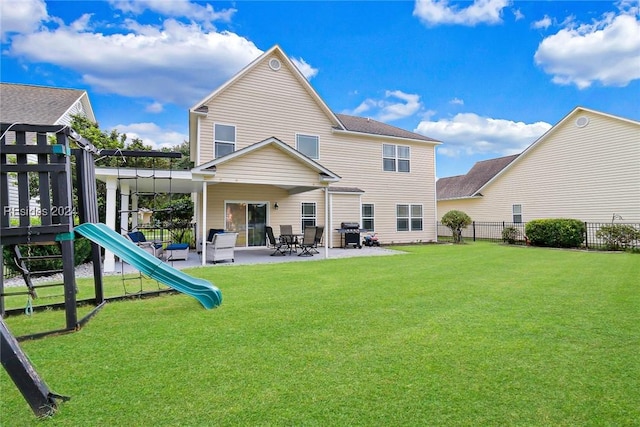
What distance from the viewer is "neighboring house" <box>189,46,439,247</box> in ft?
39.3

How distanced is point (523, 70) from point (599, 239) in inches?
353

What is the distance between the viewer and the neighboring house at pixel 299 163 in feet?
39.3

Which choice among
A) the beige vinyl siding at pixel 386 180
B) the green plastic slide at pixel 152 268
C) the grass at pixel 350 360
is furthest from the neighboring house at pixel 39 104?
the grass at pixel 350 360

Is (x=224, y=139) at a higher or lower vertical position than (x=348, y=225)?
higher

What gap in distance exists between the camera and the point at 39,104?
19.2m

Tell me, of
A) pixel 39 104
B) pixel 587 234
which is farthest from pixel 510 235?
pixel 39 104

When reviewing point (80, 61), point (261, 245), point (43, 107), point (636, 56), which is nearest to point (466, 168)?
point (636, 56)

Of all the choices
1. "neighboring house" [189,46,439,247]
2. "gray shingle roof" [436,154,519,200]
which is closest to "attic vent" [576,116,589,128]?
"gray shingle roof" [436,154,519,200]

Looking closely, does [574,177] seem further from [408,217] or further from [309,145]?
[309,145]

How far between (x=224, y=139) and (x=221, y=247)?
591 centimetres

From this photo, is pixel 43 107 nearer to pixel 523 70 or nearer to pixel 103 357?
pixel 103 357

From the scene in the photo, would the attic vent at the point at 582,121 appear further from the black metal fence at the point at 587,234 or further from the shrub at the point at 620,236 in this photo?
the shrub at the point at 620,236

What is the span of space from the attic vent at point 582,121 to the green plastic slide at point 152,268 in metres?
21.3

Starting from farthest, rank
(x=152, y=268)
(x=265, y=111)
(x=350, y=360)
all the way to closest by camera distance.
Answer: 1. (x=265, y=111)
2. (x=152, y=268)
3. (x=350, y=360)
